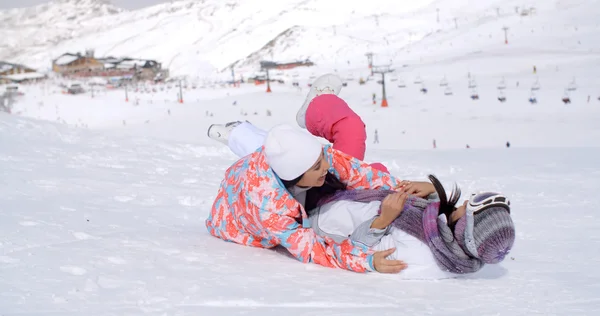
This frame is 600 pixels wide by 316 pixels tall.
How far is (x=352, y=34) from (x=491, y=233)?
59478mm

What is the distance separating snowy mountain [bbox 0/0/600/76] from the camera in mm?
37000

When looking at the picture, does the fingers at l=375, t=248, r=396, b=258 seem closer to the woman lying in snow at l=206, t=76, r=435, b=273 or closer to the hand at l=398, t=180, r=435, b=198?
the woman lying in snow at l=206, t=76, r=435, b=273

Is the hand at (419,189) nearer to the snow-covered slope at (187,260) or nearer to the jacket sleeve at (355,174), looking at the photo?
the jacket sleeve at (355,174)

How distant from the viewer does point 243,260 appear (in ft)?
8.56

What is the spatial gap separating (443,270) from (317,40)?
198ft

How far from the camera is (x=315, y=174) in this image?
253 cm

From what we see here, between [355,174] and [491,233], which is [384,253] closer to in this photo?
[491,233]

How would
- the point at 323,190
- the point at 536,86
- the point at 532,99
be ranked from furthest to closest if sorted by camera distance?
1. the point at 536,86
2. the point at 532,99
3. the point at 323,190

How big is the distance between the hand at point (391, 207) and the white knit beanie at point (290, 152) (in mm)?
316

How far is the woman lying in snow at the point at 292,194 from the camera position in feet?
8.11

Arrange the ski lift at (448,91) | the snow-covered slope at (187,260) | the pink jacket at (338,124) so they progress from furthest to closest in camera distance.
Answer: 1. the ski lift at (448,91)
2. the pink jacket at (338,124)
3. the snow-covered slope at (187,260)

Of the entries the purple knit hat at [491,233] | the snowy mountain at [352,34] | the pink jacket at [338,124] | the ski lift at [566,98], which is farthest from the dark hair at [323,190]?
the snowy mountain at [352,34]

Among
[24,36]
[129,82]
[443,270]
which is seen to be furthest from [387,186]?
[24,36]

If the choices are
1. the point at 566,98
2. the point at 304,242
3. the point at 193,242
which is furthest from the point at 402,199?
the point at 566,98
